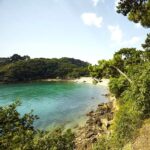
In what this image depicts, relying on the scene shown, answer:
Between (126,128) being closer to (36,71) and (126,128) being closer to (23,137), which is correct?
(23,137)

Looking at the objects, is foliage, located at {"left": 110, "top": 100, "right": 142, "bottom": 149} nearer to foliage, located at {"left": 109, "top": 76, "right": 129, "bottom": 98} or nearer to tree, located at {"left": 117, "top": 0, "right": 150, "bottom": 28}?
tree, located at {"left": 117, "top": 0, "right": 150, "bottom": 28}

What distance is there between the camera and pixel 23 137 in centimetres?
1145

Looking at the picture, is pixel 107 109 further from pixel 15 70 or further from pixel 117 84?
pixel 15 70

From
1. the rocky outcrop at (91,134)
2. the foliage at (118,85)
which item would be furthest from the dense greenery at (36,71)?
the rocky outcrop at (91,134)

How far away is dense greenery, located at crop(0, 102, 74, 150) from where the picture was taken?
11.1 metres

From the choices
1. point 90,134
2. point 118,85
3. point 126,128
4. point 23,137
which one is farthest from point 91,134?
point 23,137

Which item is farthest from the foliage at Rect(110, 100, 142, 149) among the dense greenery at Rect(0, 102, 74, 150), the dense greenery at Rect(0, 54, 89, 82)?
the dense greenery at Rect(0, 54, 89, 82)

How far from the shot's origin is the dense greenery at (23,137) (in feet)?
36.6

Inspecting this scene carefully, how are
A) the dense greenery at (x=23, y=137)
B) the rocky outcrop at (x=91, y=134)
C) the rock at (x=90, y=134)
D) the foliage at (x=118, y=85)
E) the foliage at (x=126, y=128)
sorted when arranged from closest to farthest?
the dense greenery at (x=23, y=137) → the foliage at (x=126, y=128) → the rocky outcrop at (x=91, y=134) → the rock at (x=90, y=134) → the foliage at (x=118, y=85)

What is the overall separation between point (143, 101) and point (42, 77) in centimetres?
14722

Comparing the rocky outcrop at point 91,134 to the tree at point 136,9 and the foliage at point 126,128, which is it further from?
the tree at point 136,9

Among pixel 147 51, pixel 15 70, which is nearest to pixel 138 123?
pixel 147 51

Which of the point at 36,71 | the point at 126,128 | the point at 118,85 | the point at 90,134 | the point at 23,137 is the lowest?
the point at 90,134

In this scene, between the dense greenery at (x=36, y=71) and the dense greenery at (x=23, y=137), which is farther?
the dense greenery at (x=36, y=71)
